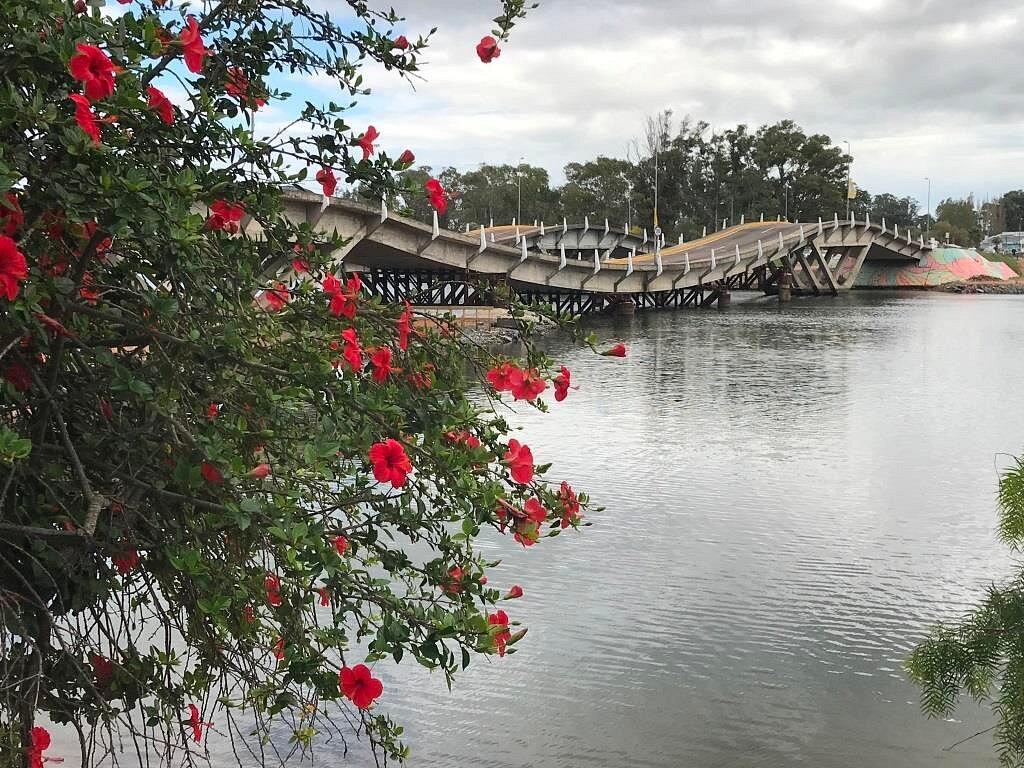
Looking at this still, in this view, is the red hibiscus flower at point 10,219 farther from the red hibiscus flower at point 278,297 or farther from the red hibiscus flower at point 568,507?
the red hibiscus flower at point 568,507

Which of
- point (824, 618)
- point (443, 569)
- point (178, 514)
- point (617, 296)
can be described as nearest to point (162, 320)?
point (178, 514)

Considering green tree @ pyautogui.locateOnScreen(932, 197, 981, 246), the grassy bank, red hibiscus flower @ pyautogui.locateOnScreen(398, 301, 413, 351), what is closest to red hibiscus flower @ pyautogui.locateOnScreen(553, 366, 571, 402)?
red hibiscus flower @ pyautogui.locateOnScreen(398, 301, 413, 351)

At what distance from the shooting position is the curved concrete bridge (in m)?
29.4

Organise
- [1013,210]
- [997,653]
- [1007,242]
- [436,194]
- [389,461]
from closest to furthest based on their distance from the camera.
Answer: [389,461]
[436,194]
[997,653]
[1007,242]
[1013,210]

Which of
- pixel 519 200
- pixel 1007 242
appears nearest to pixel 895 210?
Answer: pixel 1007 242

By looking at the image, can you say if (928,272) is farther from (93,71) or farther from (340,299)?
(93,71)

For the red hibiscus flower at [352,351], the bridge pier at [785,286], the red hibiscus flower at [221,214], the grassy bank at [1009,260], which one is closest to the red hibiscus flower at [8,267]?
the red hibiscus flower at [352,351]

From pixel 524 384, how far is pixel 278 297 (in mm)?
728

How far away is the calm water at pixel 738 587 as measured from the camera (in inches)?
242

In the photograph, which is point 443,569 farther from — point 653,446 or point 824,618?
point 653,446

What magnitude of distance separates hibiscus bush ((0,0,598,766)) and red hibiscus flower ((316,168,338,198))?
17 millimetres

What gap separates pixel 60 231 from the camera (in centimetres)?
286

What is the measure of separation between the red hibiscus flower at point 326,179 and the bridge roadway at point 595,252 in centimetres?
26

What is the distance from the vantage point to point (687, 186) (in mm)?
99812
